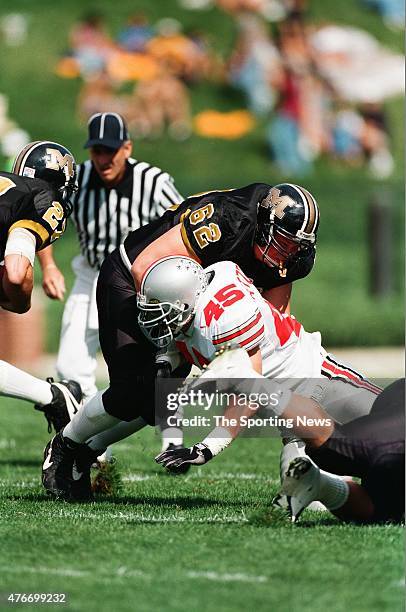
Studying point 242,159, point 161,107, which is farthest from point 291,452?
point 161,107

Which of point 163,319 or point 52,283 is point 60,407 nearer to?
point 52,283

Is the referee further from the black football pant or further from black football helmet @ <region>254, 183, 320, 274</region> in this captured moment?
black football helmet @ <region>254, 183, 320, 274</region>

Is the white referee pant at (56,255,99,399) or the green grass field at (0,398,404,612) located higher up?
the white referee pant at (56,255,99,399)

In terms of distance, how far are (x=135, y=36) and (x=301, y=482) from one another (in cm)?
1785

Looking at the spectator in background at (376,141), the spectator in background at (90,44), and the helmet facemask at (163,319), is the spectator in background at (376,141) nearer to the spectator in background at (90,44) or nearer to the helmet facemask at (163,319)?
the spectator in background at (90,44)

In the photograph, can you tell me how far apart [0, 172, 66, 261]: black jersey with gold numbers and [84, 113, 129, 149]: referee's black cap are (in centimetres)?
121

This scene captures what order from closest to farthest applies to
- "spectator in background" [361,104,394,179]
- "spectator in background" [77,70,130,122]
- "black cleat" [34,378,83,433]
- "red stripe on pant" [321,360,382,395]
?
"red stripe on pant" [321,360,382,395] < "black cleat" [34,378,83,433] < "spectator in background" [77,70,130,122] < "spectator in background" [361,104,394,179]

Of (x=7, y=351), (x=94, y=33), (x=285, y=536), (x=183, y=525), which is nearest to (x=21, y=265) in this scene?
(x=183, y=525)

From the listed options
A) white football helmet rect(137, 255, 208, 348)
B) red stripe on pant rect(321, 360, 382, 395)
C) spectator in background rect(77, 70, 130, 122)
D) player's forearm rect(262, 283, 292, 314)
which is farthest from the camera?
spectator in background rect(77, 70, 130, 122)

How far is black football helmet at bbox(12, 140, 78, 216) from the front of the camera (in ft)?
17.1

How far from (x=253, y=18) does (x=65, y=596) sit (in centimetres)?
1950

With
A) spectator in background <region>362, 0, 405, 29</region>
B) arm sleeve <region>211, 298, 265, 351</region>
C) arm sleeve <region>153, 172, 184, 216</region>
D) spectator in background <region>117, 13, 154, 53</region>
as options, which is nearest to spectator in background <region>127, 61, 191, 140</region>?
spectator in background <region>117, 13, 154, 53</region>

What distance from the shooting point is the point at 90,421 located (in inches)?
190

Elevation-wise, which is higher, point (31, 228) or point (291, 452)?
point (31, 228)
